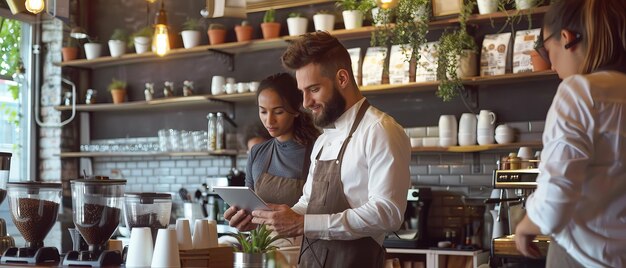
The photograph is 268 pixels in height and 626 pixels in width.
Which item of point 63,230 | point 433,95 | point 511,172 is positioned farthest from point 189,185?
point 511,172

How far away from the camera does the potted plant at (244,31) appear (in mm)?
7246

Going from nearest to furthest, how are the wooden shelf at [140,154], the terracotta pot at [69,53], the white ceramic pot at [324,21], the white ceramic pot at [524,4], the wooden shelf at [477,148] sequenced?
the white ceramic pot at [524,4]
the wooden shelf at [477,148]
the white ceramic pot at [324,21]
the wooden shelf at [140,154]
the terracotta pot at [69,53]

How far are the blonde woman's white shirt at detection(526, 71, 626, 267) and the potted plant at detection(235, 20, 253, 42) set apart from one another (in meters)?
5.17

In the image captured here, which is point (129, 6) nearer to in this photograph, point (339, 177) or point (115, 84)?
point (115, 84)

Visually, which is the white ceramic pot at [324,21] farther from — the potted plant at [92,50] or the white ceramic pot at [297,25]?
the potted plant at [92,50]

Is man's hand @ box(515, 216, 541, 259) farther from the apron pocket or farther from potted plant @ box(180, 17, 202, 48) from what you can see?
potted plant @ box(180, 17, 202, 48)

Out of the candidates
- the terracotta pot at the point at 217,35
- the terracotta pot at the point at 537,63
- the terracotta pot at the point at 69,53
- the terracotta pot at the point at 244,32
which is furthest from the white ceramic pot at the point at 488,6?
the terracotta pot at the point at 69,53

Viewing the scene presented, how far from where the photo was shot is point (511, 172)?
473 centimetres

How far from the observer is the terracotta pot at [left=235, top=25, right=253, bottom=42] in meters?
7.25

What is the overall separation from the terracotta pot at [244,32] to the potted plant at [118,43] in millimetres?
1304

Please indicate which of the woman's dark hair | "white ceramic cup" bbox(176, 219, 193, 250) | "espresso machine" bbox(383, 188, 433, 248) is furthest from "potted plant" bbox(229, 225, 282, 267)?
"espresso machine" bbox(383, 188, 433, 248)

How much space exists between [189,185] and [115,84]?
47.1 inches

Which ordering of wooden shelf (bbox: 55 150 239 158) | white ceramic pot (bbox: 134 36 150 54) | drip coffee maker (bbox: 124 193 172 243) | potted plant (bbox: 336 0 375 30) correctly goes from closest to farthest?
drip coffee maker (bbox: 124 193 172 243)
potted plant (bbox: 336 0 375 30)
wooden shelf (bbox: 55 150 239 158)
white ceramic pot (bbox: 134 36 150 54)

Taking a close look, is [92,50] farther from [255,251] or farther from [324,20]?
[255,251]
